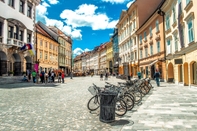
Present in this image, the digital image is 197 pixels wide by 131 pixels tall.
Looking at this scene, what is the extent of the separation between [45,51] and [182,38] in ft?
112

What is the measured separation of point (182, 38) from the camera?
17453 millimetres

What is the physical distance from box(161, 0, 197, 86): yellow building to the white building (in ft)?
64.8

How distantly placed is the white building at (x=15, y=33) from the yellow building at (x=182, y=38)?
1975 centimetres

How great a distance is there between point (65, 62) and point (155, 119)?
60.2 metres

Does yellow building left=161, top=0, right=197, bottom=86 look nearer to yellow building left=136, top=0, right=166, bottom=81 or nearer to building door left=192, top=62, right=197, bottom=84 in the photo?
building door left=192, top=62, right=197, bottom=84

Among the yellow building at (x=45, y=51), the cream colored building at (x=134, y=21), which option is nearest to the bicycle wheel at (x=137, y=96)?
→ the cream colored building at (x=134, y=21)

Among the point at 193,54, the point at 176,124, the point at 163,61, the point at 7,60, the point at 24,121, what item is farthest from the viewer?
the point at 163,61

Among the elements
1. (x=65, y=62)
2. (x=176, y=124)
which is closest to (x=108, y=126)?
(x=176, y=124)

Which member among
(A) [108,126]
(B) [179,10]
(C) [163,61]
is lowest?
(A) [108,126]

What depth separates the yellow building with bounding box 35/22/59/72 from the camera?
4039 centimetres

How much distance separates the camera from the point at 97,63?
96.3 m

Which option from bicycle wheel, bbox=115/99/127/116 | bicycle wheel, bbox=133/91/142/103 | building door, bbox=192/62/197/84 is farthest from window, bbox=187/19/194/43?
bicycle wheel, bbox=115/99/127/116

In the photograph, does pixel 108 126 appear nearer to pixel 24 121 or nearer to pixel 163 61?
pixel 24 121

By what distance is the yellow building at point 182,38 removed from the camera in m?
14.9
